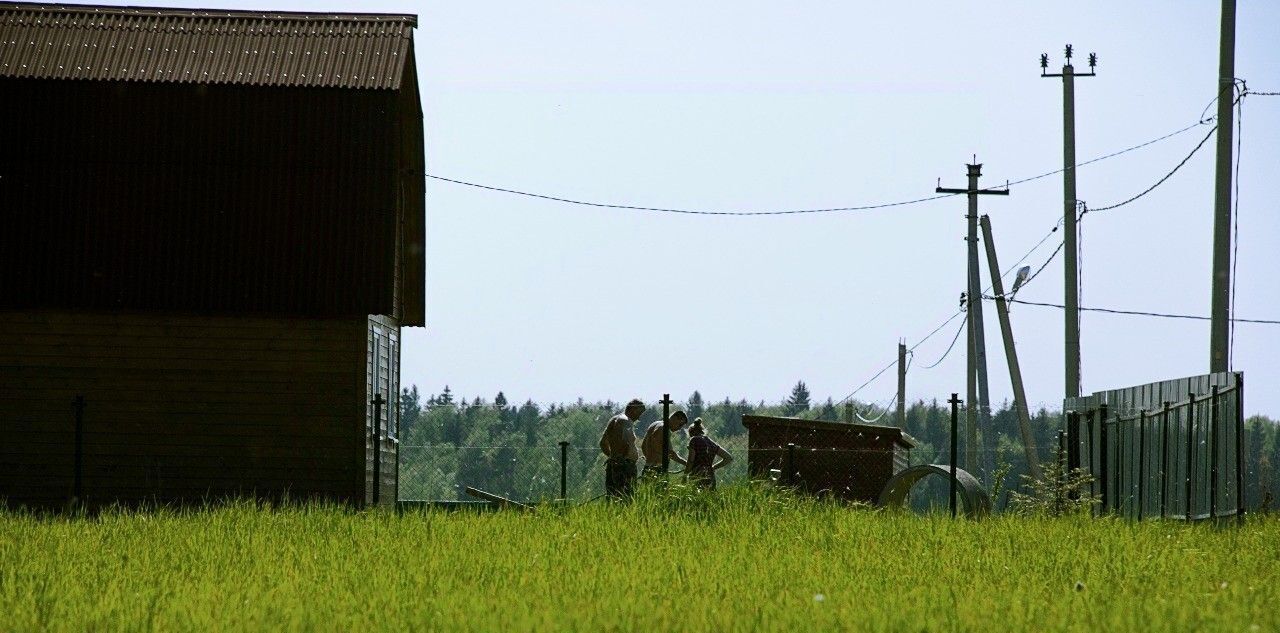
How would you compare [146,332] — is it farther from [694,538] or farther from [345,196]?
[694,538]

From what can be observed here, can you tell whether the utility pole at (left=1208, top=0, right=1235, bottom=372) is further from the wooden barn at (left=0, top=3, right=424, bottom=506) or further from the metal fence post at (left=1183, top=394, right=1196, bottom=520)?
the wooden barn at (left=0, top=3, right=424, bottom=506)

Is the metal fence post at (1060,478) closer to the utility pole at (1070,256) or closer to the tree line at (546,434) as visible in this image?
the utility pole at (1070,256)

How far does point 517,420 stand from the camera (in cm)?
16925

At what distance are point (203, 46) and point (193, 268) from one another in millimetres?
3096

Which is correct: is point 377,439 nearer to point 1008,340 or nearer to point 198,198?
point 198,198

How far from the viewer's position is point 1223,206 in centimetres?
1959

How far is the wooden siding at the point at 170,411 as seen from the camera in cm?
2097

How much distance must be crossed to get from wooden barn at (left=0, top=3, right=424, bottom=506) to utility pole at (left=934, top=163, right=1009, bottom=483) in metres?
15.6

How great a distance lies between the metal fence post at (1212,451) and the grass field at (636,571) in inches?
20.0

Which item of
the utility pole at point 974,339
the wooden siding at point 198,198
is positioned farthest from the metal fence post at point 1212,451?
the utility pole at point 974,339

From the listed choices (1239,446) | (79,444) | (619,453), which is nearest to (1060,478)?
(1239,446)

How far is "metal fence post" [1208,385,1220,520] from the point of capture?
52.2 feet

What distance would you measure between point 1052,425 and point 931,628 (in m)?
139

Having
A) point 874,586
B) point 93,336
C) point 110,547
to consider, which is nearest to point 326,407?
point 93,336
